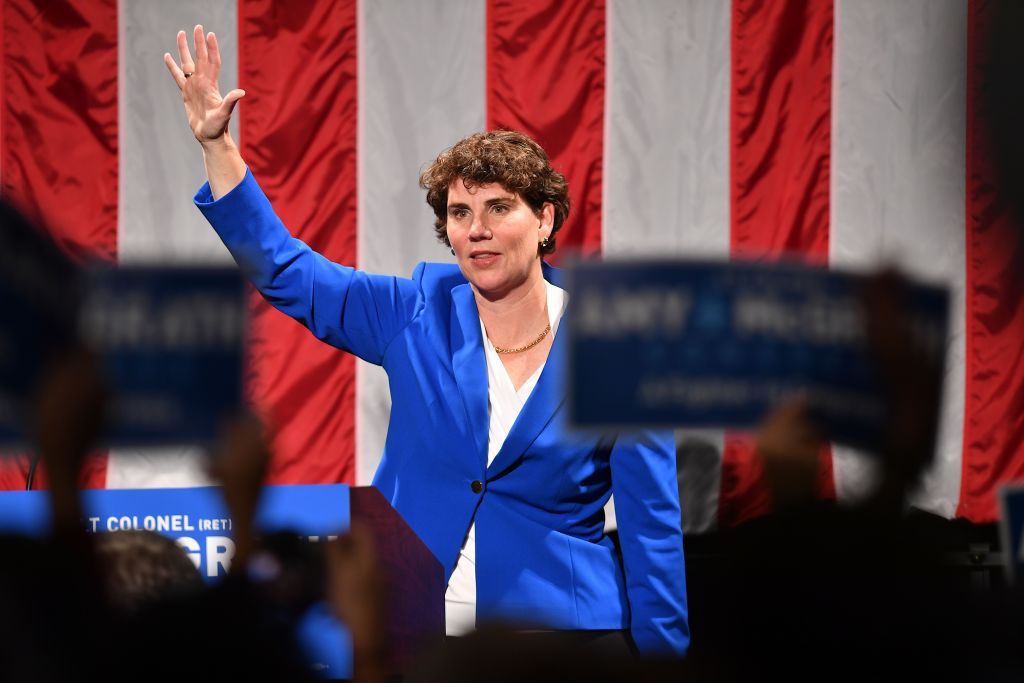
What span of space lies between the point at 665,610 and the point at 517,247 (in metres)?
0.56

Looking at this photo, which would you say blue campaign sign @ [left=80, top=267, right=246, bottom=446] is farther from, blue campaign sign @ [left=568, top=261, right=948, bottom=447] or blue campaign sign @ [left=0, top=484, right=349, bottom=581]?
blue campaign sign @ [left=568, top=261, right=948, bottom=447]

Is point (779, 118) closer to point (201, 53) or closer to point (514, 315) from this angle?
point (514, 315)

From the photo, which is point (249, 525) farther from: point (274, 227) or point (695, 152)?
point (695, 152)

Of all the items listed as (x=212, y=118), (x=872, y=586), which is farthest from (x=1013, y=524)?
(x=212, y=118)

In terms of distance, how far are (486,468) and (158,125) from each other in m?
2.18

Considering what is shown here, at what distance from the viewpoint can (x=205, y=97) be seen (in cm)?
142

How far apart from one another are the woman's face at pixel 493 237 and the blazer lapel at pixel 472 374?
3.2 inches

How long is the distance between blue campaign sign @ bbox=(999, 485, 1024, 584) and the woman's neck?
1058 mm

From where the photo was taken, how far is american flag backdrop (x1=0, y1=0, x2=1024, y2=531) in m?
3.28

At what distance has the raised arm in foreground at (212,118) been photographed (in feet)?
4.57

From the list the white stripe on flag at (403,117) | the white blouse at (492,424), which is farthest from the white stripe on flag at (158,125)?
the white blouse at (492,424)

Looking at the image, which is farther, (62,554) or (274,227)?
(274,227)

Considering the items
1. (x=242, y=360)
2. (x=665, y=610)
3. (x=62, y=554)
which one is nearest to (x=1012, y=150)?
(x=242, y=360)

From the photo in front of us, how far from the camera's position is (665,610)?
4.95 feet
